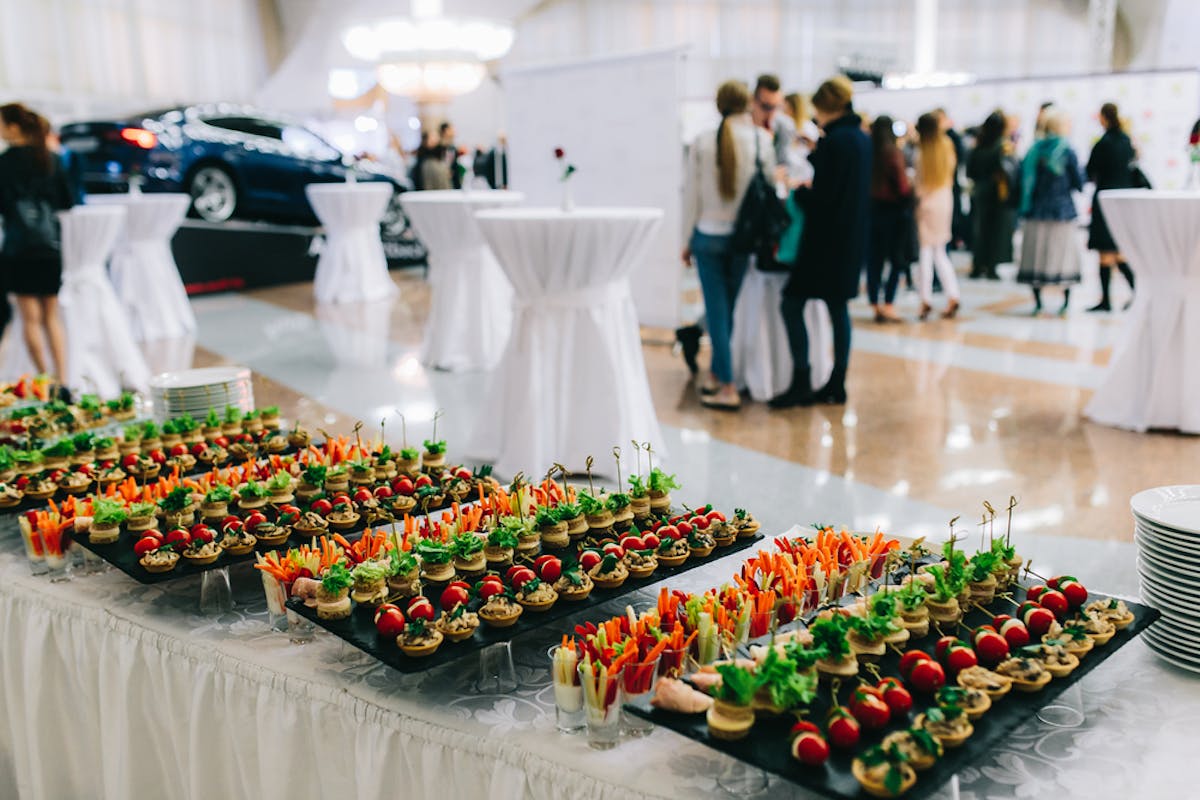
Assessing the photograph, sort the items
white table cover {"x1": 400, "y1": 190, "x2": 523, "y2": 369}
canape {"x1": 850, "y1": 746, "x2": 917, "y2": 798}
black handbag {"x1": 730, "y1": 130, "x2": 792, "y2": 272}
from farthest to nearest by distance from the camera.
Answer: white table cover {"x1": 400, "y1": 190, "x2": 523, "y2": 369} → black handbag {"x1": 730, "y1": 130, "x2": 792, "y2": 272} → canape {"x1": 850, "y1": 746, "x2": 917, "y2": 798}

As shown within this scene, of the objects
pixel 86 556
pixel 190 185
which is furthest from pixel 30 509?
pixel 190 185

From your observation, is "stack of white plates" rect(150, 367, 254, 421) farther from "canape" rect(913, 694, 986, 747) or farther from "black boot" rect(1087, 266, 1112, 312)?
"black boot" rect(1087, 266, 1112, 312)

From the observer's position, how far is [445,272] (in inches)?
225

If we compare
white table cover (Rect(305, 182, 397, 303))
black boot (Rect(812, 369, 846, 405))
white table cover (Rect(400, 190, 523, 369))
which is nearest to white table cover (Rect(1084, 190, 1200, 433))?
black boot (Rect(812, 369, 846, 405))

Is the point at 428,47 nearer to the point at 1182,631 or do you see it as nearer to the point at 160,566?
the point at 160,566

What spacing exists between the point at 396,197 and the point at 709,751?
10.2 meters

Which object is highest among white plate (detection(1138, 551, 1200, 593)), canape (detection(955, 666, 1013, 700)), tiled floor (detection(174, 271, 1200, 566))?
white plate (detection(1138, 551, 1200, 593))

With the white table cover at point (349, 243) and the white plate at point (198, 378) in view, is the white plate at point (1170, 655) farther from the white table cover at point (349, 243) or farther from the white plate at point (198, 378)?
the white table cover at point (349, 243)

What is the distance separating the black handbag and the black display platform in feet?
19.9

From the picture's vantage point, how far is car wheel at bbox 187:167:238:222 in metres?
9.01

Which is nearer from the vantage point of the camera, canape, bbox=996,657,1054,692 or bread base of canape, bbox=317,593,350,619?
canape, bbox=996,657,1054,692

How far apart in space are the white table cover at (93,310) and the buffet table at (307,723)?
134 inches

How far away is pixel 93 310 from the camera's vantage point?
A: 512 centimetres

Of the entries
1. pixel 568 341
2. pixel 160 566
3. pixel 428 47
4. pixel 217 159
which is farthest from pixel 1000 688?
pixel 428 47
